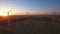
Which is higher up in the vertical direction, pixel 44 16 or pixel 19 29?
pixel 44 16

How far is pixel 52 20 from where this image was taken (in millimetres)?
9180

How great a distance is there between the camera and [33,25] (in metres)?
9.23

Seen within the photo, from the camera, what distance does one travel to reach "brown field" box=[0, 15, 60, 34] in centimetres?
860

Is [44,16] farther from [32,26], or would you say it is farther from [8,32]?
[8,32]

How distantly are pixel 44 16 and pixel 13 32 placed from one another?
2.42 metres

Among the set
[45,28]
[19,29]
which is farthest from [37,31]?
[19,29]

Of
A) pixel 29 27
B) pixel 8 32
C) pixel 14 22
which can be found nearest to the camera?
pixel 8 32

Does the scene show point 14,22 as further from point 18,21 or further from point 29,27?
point 29,27

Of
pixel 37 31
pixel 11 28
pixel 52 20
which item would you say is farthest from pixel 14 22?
pixel 52 20

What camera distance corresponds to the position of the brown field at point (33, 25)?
860 cm

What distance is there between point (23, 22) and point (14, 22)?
79 cm

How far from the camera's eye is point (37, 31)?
8.54m

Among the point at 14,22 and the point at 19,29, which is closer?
the point at 19,29

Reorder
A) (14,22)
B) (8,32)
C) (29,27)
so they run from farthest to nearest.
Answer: (14,22), (29,27), (8,32)
